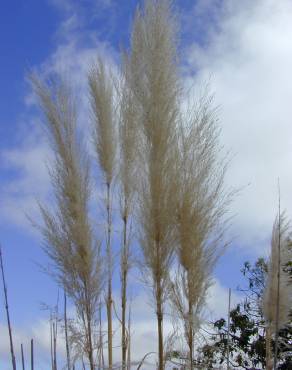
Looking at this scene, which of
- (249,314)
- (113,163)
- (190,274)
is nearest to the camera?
(190,274)

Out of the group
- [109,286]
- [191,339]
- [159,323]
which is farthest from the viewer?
[109,286]

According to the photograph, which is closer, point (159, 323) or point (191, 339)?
point (159, 323)

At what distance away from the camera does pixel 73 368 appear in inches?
157

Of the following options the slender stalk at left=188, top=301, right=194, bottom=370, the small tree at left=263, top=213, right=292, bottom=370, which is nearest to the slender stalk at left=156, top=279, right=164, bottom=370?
the slender stalk at left=188, top=301, right=194, bottom=370

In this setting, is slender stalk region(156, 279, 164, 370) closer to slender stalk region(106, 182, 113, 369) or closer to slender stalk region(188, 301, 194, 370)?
slender stalk region(188, 301, 194, 370)

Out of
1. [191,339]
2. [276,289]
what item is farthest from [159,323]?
[276,289]

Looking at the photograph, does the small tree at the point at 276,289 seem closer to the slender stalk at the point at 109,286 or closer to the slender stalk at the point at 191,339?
the slender stalk at the point at 191,339

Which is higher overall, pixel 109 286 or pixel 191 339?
pixel 109 286

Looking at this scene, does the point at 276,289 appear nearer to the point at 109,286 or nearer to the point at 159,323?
the point at 159,323

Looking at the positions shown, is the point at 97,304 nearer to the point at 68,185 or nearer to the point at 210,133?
the point at 68,185

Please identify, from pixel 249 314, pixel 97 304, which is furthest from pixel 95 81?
pixel 249 314

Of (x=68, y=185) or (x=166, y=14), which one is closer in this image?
(x=166, y=14)

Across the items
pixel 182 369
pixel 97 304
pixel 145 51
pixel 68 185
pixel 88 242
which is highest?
pixel 145 51

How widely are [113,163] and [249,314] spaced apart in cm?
600
